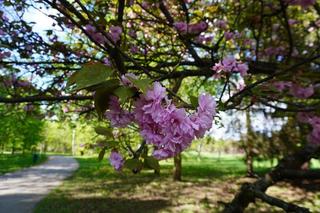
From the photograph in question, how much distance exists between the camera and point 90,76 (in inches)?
39.4

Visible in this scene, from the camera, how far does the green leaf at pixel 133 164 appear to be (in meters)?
1.46

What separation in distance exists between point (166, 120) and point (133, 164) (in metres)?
0.45

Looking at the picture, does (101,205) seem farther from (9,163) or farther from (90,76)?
(90,76)

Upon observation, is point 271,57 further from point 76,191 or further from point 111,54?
point 76,191

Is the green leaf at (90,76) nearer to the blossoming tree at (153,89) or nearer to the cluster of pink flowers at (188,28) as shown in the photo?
the blossoming tree at (153,89)

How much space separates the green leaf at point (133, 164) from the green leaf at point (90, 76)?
543 millimetres

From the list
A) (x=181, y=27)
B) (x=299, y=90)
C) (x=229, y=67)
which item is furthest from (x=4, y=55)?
(x=299, y=90)

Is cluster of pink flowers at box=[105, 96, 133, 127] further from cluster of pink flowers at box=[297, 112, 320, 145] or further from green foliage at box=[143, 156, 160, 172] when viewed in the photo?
cluster of pink flowers at box=[297, 112, 320, 145]

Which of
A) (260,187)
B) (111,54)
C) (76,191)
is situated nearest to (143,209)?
(76,191)

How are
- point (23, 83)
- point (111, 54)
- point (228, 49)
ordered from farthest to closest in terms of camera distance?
point (228, 49)
point (23, 83)
point (111, 54)

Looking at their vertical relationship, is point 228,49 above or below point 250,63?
above

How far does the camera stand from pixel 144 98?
3.55ft

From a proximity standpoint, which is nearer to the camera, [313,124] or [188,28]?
[313,124]

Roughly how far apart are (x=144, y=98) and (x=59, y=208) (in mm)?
8338
